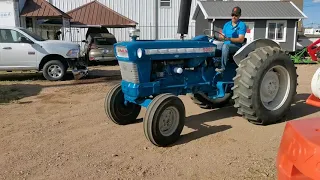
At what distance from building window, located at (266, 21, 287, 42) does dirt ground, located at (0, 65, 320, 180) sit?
683 inches

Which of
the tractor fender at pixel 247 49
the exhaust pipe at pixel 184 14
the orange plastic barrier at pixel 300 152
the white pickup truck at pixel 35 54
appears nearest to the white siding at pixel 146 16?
the white pickup truck at pixel 35 54

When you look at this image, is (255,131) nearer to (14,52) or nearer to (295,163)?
(295,163)

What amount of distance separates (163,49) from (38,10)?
1612 cm

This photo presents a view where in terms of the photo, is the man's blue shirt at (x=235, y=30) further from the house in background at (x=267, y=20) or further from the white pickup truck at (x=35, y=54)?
the house in background at (x=267, y=20)

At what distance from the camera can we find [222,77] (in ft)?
19.5

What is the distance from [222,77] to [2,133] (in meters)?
3.95

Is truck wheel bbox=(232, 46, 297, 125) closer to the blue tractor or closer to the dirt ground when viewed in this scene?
the blue tractor

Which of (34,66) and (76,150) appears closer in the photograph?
(76,150)

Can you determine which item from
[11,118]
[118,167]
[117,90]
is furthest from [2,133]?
[118,167]

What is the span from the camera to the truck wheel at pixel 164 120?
14.7 feet

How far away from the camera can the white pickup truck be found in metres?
11.0

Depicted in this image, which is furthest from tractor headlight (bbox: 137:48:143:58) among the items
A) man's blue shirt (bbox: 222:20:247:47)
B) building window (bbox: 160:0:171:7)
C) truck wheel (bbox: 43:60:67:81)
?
building window (bbox: 160:0:171:7)

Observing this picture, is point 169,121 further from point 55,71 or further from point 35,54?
point 35,54

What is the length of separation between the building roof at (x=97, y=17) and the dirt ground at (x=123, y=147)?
601 inches
